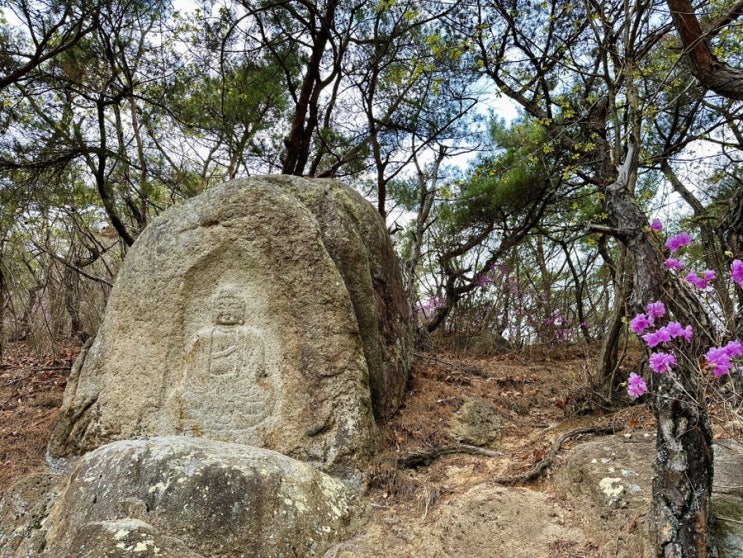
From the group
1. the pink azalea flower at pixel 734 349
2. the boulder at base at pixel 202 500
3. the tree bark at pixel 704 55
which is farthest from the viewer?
the tree bark at pixel 704 55

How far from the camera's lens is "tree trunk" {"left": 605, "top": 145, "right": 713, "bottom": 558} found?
251cm

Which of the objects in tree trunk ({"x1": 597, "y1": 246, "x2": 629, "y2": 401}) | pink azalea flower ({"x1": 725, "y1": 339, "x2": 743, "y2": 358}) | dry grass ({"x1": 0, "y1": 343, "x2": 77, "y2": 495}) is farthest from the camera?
tree trunk ({"x1": 597, "y1": 246, "x2": 629, "y2": 401})

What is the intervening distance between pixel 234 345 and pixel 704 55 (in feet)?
14.3

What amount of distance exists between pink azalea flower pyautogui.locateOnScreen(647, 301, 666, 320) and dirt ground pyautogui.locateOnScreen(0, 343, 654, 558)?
128 centimetres

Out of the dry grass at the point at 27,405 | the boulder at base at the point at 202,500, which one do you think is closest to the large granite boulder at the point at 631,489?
the boulder at base at the point at 202,500

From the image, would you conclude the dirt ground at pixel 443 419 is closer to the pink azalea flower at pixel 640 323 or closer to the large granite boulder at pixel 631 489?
the large granite boulder at pixel 631 489

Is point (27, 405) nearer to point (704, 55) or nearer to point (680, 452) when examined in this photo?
point (680, 452)

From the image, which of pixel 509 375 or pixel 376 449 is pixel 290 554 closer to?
pixel 376 449

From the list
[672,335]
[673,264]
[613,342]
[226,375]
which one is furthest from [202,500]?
[613,342]

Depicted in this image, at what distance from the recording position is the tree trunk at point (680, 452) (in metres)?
2.51

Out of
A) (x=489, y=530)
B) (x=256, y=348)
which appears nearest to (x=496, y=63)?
(x=256, y=348)

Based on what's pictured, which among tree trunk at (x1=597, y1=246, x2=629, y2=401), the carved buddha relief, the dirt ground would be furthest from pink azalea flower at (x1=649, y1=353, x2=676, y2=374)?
the carved buddha relief

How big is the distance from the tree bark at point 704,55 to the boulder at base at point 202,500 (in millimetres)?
4053

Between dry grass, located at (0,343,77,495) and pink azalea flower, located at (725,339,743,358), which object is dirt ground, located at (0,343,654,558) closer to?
dry grass, located at (0,343,77,495)
